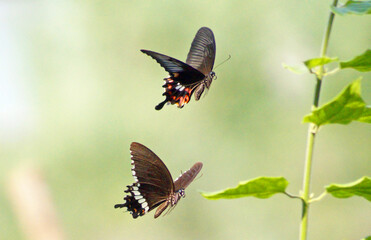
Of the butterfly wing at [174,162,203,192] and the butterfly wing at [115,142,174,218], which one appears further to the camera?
the butterfly wing at [115,142,174,218]

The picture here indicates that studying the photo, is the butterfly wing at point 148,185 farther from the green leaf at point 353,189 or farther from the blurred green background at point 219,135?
the blurred green background at point 219,135

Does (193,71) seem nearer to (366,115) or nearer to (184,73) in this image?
(184,73)

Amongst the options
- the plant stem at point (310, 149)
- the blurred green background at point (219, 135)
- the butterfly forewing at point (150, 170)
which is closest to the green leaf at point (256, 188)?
the plant stem at point (310, 149)

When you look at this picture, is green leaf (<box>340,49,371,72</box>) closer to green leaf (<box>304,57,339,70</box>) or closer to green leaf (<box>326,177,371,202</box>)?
green leaf (<box>304,57,339,70</box>)

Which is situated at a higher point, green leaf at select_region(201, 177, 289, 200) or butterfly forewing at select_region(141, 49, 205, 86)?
butterfly forewing at select_region(141, 49, 205, 86)

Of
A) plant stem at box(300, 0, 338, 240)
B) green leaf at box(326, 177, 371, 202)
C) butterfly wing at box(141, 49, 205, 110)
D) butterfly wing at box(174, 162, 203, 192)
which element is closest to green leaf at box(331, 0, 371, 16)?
plant stem at box(300, 0, 338, 240)

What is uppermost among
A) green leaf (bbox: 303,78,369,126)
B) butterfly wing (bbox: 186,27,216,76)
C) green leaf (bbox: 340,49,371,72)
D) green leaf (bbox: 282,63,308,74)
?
butterfly wing (bbox: 186,27,216,76)

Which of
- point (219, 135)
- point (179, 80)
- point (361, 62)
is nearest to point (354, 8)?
point (361, 62)

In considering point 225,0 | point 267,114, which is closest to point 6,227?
point 267,114
